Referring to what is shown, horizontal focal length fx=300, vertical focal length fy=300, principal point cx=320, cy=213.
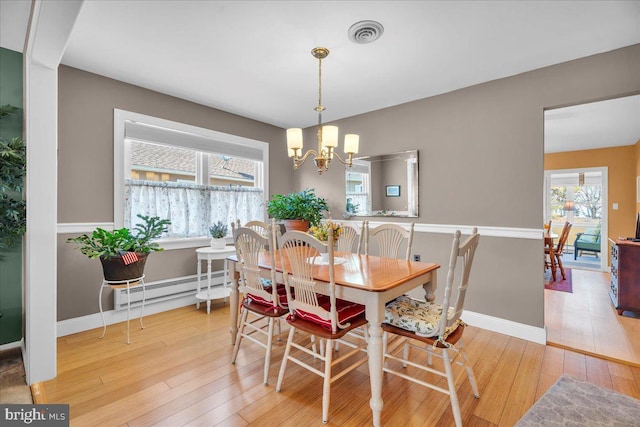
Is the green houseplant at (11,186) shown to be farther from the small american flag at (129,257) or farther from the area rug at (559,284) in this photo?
the area rug at (559,284)

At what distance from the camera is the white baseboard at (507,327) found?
2.79m

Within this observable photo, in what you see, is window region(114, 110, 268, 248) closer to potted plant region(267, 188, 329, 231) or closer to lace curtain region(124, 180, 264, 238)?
lace curtain region(124, 180, 264, 238)

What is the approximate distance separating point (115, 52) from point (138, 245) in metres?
1.71

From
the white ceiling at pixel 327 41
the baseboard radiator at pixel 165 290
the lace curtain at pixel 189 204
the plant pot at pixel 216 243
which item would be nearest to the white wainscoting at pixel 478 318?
the baseboard radiator at pixel 165 290

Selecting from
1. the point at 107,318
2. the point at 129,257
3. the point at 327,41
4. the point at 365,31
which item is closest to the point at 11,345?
the point at 107,318

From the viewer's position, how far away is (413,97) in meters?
3.57

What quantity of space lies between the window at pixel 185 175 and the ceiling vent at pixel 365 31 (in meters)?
2.38

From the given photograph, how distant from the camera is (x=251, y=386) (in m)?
2.11

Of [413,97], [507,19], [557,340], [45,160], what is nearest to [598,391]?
[557,340]

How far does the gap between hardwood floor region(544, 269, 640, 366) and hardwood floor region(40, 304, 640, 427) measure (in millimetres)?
198

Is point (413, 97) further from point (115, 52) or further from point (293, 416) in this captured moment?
point (293, 416)

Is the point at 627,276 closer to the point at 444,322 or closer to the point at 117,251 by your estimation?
the point at 444,322

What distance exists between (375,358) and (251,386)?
97cm

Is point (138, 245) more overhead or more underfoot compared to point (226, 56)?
more underfoot
